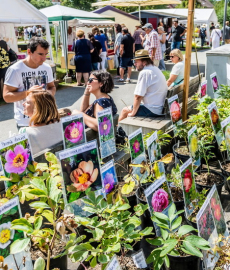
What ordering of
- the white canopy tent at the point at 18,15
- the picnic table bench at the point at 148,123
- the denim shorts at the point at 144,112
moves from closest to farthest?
1. the picnic table bench at the point at 148,123
2. the denim shorts at the point at 144,112
3. the white canopy tent at the point at 18,15

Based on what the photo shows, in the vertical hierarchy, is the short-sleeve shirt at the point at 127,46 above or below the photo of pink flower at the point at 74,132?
above

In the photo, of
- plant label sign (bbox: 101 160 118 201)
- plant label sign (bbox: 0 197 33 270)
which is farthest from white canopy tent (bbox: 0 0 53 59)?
plant label sign (bbox: 0 197 33 270)

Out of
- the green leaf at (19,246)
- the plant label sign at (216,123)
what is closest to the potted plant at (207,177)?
the plant label sign at (216,123)

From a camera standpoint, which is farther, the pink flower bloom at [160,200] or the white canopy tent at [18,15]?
the white canopy tent at [18,15]

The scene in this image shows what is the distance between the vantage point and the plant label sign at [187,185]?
7.06ft

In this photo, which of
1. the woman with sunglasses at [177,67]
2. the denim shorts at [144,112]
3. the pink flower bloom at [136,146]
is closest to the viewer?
the pink flower bloom at [136,146]

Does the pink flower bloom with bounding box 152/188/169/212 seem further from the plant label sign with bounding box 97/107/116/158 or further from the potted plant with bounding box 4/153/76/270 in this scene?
the plant label sign with bounding box 97/107/116/158

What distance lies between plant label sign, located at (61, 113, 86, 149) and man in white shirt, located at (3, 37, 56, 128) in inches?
28.7

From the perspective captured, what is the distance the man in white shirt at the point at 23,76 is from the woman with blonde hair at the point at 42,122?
1.23ft

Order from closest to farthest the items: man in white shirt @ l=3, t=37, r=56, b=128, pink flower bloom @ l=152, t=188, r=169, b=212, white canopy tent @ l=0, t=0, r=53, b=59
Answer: pink flower bloom @ l=152, t=188, r=169, b=212
man in white shirt @ l=3, t=37, r=56, b=128
white canopy tent @ l=0, t=0, r=53, b=59

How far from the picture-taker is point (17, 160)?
205cm

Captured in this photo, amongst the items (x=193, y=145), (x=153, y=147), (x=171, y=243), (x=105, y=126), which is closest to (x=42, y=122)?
(x=105, y=126)

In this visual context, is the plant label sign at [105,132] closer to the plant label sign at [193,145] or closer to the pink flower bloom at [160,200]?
the plant label sign at [193,145]

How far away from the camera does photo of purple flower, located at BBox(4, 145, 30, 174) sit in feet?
6.52
